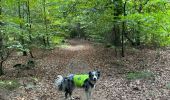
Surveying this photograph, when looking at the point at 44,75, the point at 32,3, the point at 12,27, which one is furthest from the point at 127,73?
the point at 32,3

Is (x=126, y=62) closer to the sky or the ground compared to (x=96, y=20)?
closer to the ground

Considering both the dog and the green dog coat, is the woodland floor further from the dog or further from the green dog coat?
the green dog coat

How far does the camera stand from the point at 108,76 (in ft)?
47.6

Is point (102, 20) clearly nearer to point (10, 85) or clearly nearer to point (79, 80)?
point (10, 85)

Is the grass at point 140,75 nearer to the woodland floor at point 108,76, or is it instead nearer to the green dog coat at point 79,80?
the woodland floor at point 108,76

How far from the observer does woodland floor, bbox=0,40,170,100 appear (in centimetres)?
1116

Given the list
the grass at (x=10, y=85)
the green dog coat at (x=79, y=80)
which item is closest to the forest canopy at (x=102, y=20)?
the grass at (x=10, y=85)

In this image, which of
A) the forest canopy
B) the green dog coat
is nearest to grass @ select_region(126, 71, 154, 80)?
the forest canopy

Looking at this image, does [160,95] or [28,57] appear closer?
[160,95]

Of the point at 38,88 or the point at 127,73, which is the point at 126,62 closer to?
the point at 127,73

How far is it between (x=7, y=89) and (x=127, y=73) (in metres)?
6.55

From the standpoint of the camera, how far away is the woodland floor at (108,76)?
36.6 feet

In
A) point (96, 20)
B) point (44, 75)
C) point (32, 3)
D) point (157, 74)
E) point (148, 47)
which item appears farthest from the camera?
point (148, 47)

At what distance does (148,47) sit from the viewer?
22.6 meters
